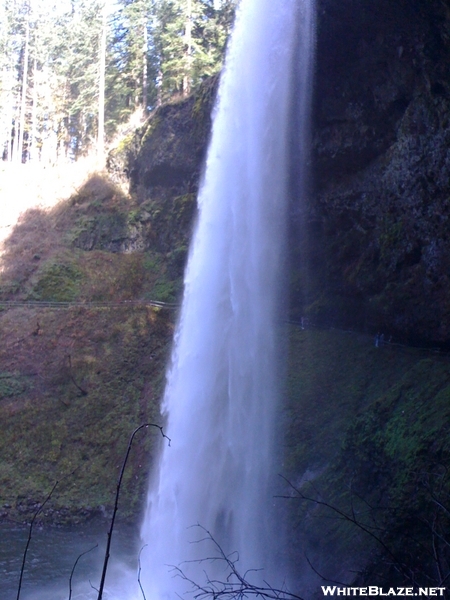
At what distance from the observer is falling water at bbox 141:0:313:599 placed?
1205 cm

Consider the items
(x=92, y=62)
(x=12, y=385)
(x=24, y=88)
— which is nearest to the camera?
(x=12, y=385)

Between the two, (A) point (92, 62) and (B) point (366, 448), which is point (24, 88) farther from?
(B) point (366, 448)

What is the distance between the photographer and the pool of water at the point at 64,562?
11238 mm

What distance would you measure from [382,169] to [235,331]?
16.6ft

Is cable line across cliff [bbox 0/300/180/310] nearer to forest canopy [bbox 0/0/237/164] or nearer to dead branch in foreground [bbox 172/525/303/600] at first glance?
dead branch in foreground [bbox 172/525/303/600]

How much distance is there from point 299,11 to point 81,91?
2573 centimetres

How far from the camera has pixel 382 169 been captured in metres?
14.3

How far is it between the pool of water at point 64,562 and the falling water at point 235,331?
0.73 meters

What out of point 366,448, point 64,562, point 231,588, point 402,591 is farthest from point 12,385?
point 231,588

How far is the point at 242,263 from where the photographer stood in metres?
15.1

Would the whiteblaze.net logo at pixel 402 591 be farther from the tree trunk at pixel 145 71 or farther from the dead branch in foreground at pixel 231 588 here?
the tree trunk at pixel 145 71

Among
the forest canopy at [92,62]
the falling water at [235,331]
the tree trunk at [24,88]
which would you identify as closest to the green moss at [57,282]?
the falling water at [235,331]

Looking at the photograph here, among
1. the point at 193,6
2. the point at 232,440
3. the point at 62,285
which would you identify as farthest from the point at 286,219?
the point at 193,6

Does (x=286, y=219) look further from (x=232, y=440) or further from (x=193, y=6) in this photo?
(x=193, y=6)
